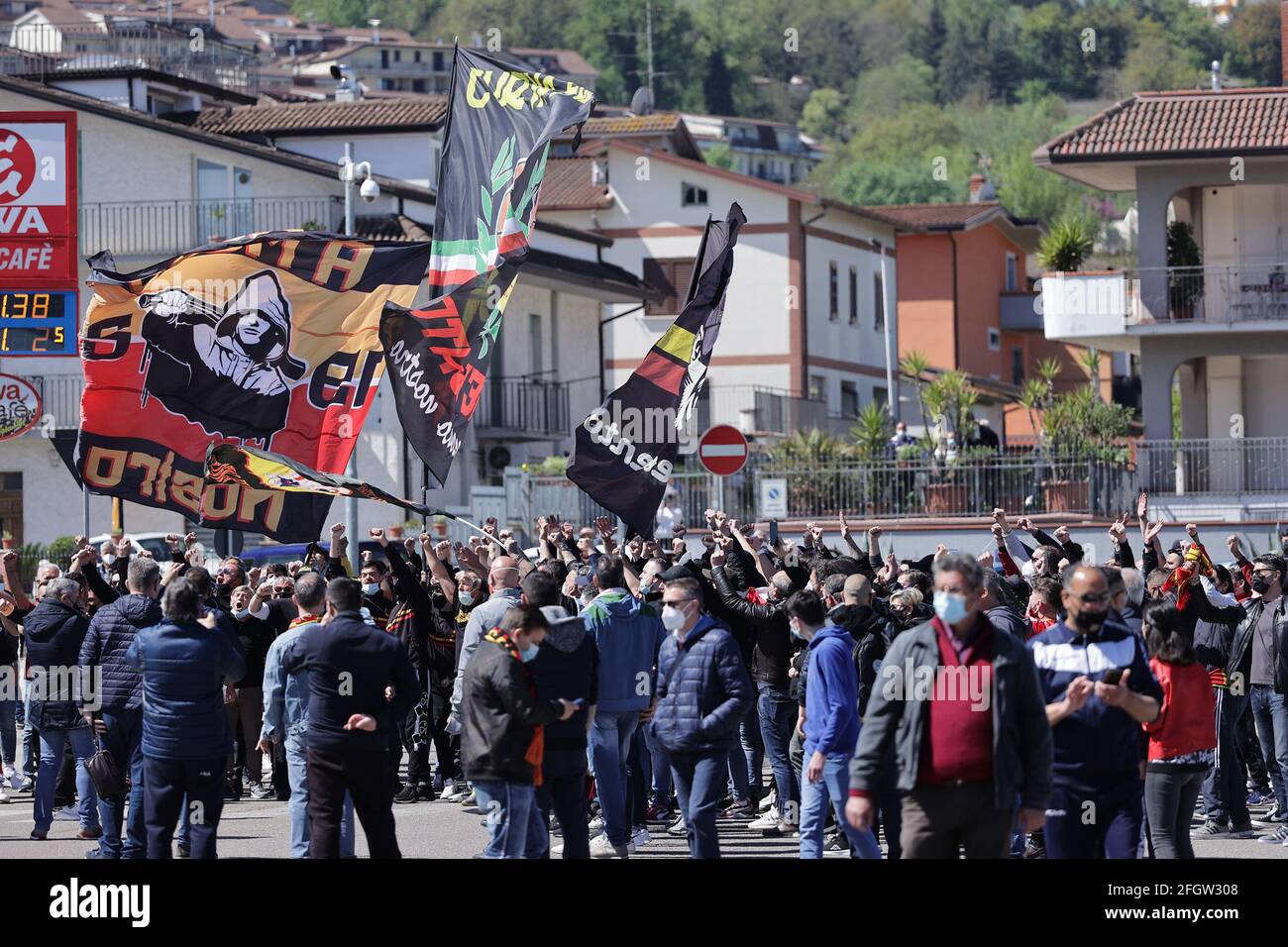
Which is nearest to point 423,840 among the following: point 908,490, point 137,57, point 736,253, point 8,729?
point 8,729

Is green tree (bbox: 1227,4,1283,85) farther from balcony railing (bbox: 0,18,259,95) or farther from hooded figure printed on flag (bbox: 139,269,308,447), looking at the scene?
hooded figure printed on flag (bbox: 139,269,308,447)

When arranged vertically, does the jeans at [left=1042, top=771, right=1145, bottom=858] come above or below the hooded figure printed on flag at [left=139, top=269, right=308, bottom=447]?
below

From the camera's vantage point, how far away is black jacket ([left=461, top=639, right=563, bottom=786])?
11.0 meters

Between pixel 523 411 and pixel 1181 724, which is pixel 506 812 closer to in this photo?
pixel 1181 724

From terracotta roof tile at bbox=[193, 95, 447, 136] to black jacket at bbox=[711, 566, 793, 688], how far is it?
2986cm

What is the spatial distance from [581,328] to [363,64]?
127 m

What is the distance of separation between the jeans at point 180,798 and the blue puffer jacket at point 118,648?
1042 millimetres

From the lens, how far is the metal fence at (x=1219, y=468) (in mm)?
34438

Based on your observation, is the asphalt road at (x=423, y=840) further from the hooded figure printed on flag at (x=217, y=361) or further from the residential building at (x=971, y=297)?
the residential building at (x=971, y=297)

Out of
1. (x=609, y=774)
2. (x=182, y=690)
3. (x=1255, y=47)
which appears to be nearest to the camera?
(x=182, y=690)

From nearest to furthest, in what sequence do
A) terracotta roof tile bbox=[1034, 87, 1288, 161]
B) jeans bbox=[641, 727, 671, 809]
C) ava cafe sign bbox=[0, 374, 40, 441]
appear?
jeans bbox=[641, 727, 671, 809] → ava cafe sign bbox=[0, 374, 40, 441] → terracotta roof tile bbox=[1034, 87, 1288, 161]

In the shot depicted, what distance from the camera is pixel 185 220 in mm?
40656

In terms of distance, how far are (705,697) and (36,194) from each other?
1223 cm

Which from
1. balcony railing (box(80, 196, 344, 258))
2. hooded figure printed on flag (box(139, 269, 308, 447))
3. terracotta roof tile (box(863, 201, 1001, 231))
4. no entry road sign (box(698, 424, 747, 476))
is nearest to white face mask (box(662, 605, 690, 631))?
hooded figure printed on flag (box(139, 269, 308, 447))
